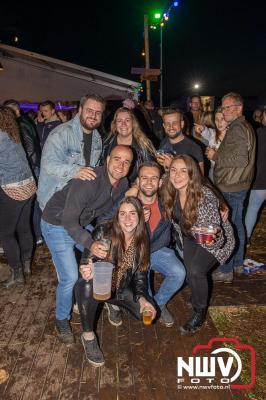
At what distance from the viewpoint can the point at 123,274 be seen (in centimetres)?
315

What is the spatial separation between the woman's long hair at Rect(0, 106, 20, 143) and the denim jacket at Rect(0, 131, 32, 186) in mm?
51

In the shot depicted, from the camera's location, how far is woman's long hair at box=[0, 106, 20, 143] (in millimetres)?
3869

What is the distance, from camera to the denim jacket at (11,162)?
3.88 meters

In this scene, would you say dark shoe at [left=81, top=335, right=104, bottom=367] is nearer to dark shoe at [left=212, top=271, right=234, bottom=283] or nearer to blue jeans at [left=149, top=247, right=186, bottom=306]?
blue jeans at [left=149, top=247, right=186, bottom=306]

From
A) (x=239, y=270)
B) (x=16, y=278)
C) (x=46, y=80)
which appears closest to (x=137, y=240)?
(x=16, y=278)

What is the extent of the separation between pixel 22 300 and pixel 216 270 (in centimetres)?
260

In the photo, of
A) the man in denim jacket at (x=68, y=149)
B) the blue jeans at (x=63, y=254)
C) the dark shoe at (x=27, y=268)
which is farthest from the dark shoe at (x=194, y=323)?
the dark shoe at (x=27, y=268)

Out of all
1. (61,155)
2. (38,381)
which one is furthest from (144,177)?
(38,381)

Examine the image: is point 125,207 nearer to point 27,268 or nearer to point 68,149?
point 68,149

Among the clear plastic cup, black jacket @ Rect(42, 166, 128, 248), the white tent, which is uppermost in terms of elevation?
the white tent

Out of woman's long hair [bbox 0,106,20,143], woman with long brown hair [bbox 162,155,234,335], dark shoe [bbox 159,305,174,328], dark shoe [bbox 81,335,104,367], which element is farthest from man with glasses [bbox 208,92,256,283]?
woman's long hair [bbox 0,106,20,143]

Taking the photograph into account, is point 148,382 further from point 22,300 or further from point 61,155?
point 61,155

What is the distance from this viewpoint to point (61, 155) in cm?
344

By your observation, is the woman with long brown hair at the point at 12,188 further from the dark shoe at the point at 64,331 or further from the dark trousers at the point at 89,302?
the dark trousers at the point at 89,302
